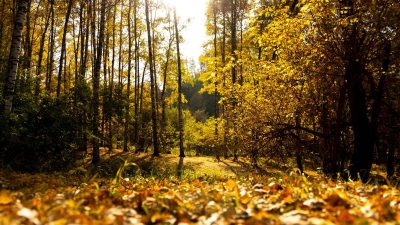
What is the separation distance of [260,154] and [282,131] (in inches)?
36.9

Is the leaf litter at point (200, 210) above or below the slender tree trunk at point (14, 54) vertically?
below

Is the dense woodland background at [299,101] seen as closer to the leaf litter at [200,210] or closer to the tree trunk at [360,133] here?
the tree trunk at [360,133]

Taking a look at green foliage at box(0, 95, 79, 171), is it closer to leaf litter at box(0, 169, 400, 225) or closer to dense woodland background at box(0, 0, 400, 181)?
dense woodland background at box(0, 0, 400, 181)

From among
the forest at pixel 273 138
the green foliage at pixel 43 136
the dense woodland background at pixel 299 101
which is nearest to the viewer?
the forest at pixel 273 138

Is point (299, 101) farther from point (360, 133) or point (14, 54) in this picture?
point (14, 54)

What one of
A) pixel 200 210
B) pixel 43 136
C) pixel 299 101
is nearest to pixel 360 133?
pixel 299 101

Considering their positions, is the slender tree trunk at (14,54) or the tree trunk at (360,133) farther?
the tree trunk at (360,133)

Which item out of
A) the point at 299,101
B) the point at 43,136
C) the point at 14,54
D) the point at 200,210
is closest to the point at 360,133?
the point at 299,101

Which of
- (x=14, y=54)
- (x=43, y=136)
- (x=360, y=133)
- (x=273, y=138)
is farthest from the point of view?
(x=43, y=136)

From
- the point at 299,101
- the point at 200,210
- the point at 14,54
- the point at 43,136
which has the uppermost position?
the point at 14,54

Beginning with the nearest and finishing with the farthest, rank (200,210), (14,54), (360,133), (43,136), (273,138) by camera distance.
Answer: (200,210) → (14,54) → (360,133) → (273,138) → (43,136)

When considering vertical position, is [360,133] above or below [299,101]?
below

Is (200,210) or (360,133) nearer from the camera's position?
(200,210)

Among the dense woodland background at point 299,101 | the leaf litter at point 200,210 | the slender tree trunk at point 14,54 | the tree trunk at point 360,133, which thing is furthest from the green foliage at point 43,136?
the tree trunk at point 360,133
